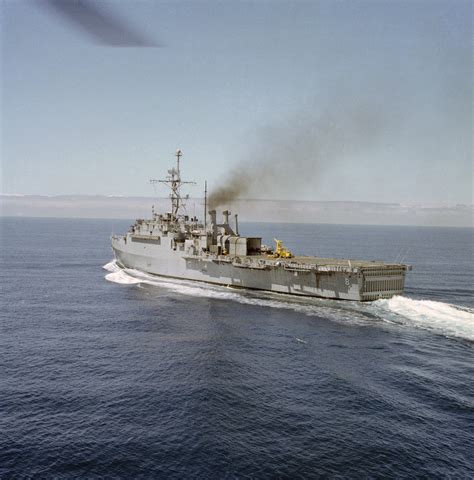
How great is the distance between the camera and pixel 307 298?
162 ft

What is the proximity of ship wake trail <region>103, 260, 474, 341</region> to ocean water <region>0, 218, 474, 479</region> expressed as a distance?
238 mm

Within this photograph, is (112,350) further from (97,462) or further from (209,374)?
(97,462)

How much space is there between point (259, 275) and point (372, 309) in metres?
13.3

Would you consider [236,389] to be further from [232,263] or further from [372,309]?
[232,263]

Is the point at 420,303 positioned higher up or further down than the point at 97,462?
higher up

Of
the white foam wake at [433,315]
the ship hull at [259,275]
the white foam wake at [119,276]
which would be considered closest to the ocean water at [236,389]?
the white foam wake at [433,315]

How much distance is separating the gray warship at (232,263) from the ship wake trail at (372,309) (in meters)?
1.01

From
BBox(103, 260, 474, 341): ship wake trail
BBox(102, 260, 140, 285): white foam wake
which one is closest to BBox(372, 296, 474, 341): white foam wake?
BBox(103, 260, 474, 341): ship wake trail

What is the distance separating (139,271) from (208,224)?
13100 millimetres

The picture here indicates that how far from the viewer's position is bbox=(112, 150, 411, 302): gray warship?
4706cm

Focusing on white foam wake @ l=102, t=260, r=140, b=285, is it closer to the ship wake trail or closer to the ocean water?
the ship wake trail

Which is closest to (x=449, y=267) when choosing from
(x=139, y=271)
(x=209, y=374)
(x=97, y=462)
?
(x=139, y=271)

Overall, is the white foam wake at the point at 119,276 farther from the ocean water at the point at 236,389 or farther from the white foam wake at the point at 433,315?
the white foam wake at the point at 433,315

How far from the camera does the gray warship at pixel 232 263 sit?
154 ft
